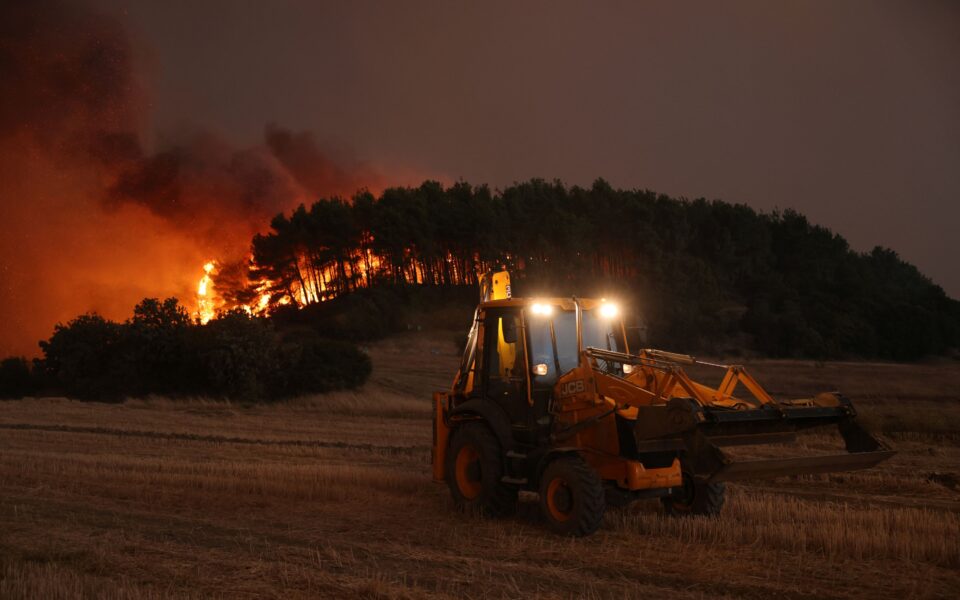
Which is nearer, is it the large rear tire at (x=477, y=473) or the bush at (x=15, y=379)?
the large rear tire at (x=477, y=473)

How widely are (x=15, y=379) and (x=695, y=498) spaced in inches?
1875

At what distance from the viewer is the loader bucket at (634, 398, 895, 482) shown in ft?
28.3

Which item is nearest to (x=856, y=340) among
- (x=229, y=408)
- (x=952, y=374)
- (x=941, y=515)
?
(x=952, y=374)

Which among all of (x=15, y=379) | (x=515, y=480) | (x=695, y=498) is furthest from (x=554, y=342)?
(x=15, y=379)

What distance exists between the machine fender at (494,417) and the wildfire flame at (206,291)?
48.2m

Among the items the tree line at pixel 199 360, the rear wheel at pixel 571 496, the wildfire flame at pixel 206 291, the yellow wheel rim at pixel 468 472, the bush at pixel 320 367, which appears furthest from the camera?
the wildfire flame at pixel 206 291

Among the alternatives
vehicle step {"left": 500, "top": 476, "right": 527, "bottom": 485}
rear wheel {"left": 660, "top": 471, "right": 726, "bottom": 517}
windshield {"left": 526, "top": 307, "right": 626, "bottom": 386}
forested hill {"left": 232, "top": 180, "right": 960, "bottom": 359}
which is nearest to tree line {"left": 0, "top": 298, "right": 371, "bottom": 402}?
forested hill {"left": 232, "top": 180, "right": 960, "bottom": 359}

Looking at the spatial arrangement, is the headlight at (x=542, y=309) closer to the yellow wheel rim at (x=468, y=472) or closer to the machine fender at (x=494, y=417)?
the machine fender at (x=494, y=417)

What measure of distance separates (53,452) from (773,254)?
222 ft

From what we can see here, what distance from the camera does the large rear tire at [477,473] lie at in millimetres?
10578

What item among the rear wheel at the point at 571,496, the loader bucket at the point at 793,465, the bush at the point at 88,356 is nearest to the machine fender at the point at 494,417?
the rear wheel at the point at 571,496

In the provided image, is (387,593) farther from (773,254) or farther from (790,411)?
(773,254)

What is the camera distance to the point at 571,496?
9.52m

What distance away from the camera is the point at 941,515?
1036cm
